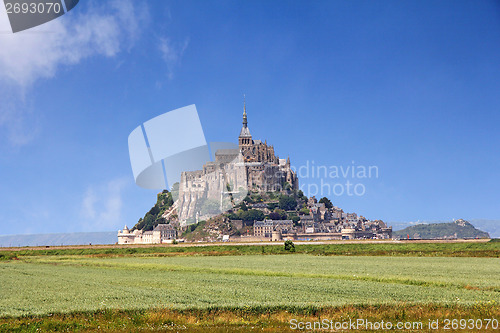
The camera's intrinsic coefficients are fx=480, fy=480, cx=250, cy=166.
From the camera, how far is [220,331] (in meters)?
13.7

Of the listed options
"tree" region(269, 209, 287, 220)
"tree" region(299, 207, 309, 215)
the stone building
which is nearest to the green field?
the stone building

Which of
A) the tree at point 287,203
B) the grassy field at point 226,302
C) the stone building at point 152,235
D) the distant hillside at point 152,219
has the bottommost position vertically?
the stone building at point 152,235

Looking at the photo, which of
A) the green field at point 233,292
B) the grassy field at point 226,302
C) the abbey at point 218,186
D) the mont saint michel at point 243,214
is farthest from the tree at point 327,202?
the grassy field at point 226,302

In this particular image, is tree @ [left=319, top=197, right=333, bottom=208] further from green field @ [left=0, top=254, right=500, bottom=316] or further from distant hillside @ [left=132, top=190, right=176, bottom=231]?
green field @ [left=0, top=254, right=500, bottom=316]

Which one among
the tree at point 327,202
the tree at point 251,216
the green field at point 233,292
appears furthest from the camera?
the tree at point 327,202

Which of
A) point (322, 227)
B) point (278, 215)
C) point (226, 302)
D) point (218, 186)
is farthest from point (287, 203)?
point (226, 302)

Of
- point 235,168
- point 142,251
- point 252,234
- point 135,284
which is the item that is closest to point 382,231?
point 252,234

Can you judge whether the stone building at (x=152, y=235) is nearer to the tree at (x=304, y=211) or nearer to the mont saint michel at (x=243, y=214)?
the mont saint michel at (x=243, y=214)

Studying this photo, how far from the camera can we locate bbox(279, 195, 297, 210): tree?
18325cm

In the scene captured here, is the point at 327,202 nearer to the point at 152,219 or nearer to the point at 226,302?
the point at 152,219

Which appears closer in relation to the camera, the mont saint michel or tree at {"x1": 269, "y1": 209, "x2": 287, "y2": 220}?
the mont saint michel

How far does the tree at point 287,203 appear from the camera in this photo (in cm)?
18325

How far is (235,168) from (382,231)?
6288 cm

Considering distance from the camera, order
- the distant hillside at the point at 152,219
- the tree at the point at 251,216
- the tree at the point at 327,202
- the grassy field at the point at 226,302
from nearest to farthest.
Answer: the grassy field at the point at 226,302
the tree at the point at 251,216
the distant hillside at the point at 152,219
the tree at the point at 327,202
